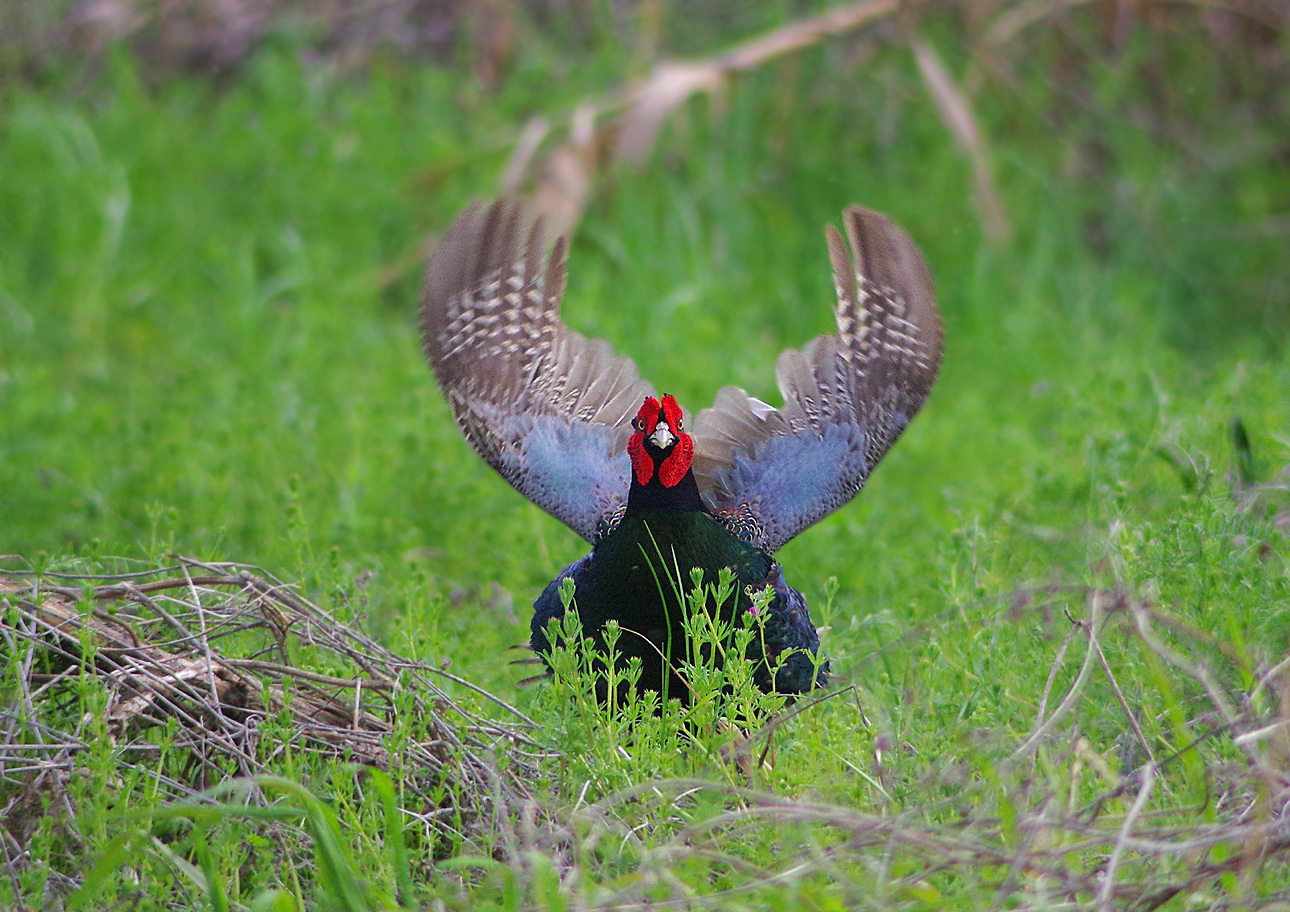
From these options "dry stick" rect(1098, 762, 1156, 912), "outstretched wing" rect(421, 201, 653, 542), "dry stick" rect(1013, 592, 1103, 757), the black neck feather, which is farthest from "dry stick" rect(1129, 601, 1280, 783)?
"outstretched wing" rect(421, 201, 653, 542)

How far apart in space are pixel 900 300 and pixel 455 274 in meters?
1.28

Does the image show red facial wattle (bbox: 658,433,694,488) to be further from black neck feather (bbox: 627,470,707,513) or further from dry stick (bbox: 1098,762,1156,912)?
dry stick (bbox: 1098,762,1156,912)

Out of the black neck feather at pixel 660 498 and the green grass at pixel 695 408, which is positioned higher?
the black neck feather at pixel 660 498

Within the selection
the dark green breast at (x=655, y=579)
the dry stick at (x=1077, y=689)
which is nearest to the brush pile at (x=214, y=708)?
the dark green breast at (x=655, y=579)

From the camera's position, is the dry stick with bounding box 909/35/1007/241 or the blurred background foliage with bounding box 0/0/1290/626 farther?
the dry stick with bounding box 909/35/1007/241

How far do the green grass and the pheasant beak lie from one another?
0.51 m

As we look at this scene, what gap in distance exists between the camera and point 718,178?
7.27 meters

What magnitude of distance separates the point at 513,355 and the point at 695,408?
135cm

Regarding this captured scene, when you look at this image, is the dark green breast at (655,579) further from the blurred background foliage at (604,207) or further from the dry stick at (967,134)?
the dry stick at (967,134)

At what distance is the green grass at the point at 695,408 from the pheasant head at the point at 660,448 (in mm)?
473

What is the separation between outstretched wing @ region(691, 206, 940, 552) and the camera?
3877 millimetres

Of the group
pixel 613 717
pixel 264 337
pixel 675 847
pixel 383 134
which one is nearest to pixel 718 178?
pixel 383 134

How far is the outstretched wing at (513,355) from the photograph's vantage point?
13.4 ft

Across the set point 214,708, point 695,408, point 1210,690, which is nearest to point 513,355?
point 695,408
